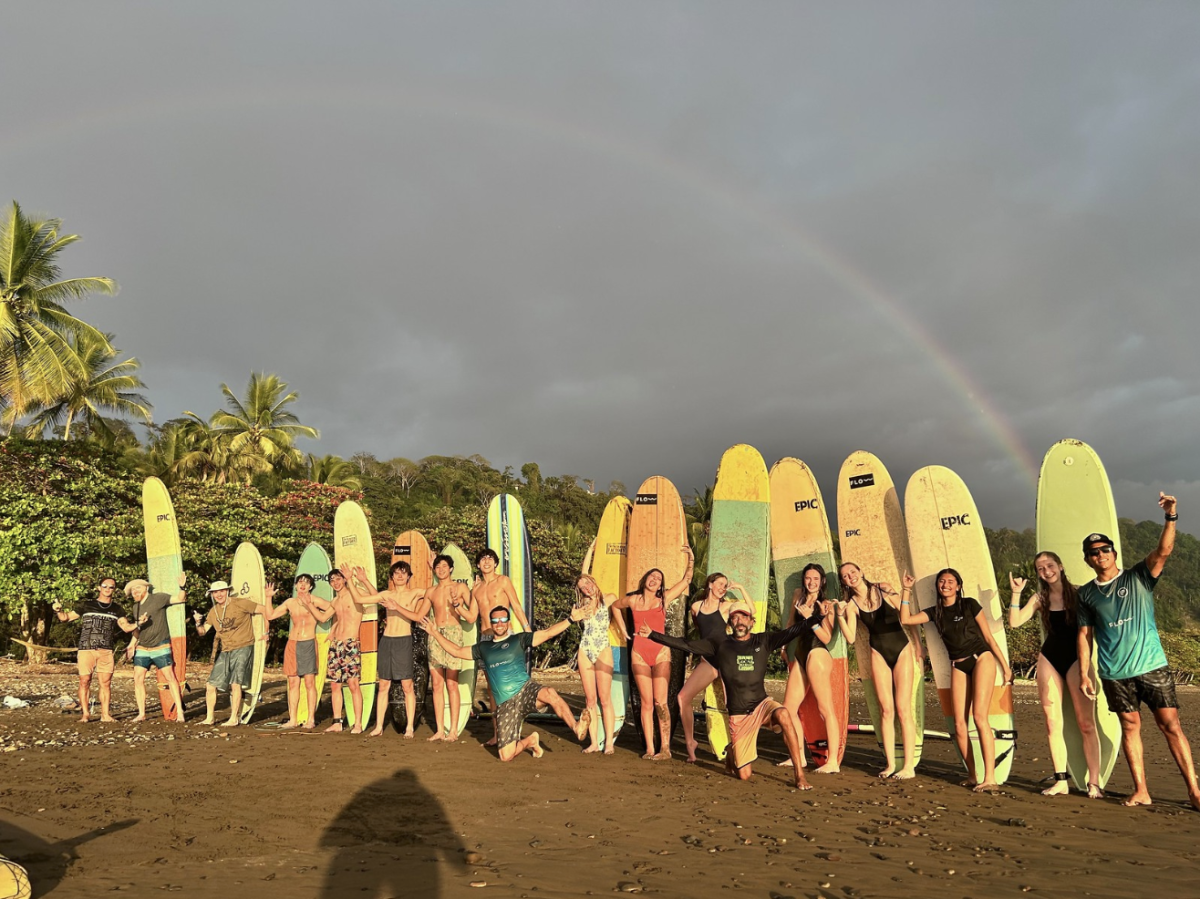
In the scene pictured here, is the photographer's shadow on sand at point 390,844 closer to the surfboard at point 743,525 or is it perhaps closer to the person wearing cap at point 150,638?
the surfboard at point 743,525

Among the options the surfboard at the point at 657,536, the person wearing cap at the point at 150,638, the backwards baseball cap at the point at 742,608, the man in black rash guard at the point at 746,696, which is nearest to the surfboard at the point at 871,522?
the backwards baseball cap at the point at 742,608

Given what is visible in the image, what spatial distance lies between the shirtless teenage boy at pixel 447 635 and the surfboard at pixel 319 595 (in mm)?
1684

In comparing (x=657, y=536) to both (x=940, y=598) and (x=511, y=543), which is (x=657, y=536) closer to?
(x=511, y=543)

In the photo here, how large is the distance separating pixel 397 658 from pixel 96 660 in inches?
133

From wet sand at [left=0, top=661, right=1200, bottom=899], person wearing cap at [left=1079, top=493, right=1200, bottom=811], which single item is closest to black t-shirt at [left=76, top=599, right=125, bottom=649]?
wet sand at [left=0, top=661, right=1200, bottom=899]

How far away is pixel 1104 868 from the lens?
3.36 m

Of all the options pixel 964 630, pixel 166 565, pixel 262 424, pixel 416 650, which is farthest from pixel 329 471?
pixel 964 630

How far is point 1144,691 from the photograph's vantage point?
4.51 meters

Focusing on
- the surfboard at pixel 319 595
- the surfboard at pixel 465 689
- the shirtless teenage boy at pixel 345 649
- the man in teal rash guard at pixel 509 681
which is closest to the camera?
the man in teal rash guard at pixel 509 681

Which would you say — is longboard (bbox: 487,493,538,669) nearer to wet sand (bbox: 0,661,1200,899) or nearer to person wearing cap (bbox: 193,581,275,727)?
wet sand (bbox: 0,661,1200,899)

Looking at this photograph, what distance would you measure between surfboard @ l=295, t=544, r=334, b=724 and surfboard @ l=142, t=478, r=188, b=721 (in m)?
1.35

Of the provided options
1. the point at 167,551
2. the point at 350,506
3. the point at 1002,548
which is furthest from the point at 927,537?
the point at 1002,548

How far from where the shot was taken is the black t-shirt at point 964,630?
5336mm

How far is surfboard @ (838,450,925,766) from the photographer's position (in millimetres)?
6648
